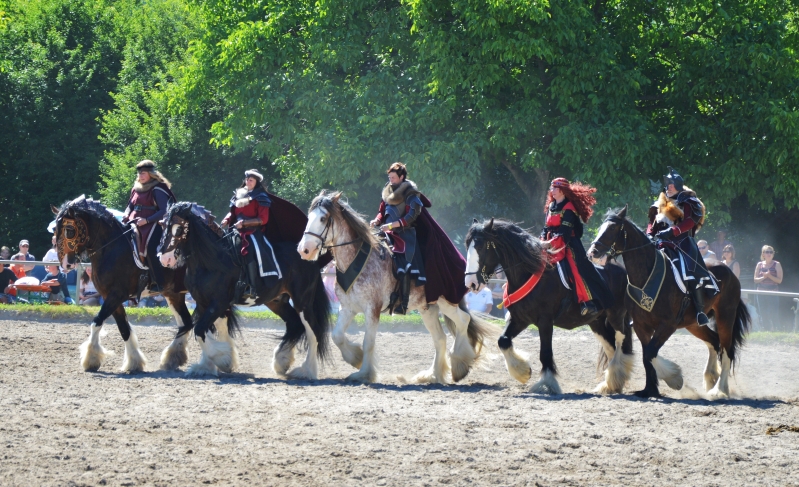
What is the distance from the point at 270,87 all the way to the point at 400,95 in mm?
3278

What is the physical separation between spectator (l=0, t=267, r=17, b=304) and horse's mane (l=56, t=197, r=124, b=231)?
8.57 m

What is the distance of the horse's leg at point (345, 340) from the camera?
37.9ft

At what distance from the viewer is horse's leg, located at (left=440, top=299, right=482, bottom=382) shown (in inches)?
472

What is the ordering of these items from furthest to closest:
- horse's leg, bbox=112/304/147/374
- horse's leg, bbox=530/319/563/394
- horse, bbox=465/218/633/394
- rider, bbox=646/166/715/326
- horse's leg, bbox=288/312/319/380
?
horse's leg, bbox=112/304/147/374, horse's leg, bbox=288/312/319/380, rider, bbox=646/166/715/326, horse, bbox=465/218/633/394, horse's leg, bbox=530/319/563/394

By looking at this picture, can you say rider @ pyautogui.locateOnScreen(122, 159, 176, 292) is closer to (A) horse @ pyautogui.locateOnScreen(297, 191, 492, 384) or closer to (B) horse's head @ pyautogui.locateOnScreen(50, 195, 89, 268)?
(B) horse's head @ pyautogui.locateOnScreen(50, 195, 89, 268)

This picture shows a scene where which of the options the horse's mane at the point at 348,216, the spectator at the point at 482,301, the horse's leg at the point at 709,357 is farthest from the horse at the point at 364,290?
the spectator at the point at 482,301

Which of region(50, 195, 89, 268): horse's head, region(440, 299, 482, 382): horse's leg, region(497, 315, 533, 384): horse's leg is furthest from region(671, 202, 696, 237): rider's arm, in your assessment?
region(50, 195, 89, 268): horse's head

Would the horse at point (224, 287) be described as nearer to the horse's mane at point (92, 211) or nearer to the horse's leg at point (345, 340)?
the horse's leg at point (345, 340)

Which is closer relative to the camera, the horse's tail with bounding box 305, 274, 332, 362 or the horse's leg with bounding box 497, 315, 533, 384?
the horse's leg with bounding box 497, 315, 533, 384

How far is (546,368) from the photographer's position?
11055 mm

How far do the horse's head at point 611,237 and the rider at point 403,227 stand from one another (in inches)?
81.6

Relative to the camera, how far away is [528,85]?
20.2 m

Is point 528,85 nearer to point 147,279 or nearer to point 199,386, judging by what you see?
point 147,279

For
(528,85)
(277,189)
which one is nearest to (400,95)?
(528,85)
